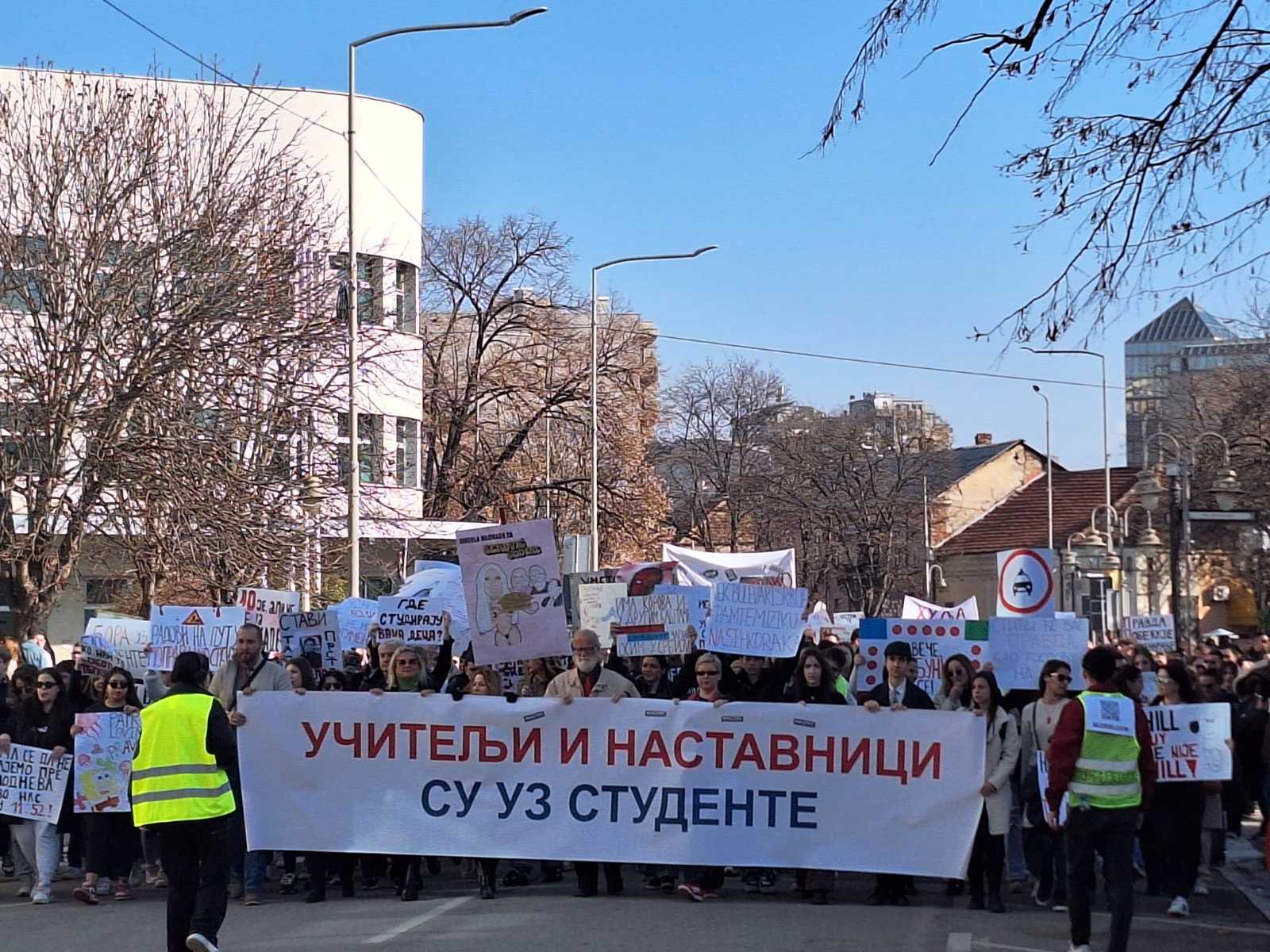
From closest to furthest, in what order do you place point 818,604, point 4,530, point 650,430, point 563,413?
point 4,530 < point 818,604 < point 563,413 < point 650,430

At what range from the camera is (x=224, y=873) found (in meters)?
9.71

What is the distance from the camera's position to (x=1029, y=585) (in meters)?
18.0

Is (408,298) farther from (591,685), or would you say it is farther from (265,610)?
(591,685)

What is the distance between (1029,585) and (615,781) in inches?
270

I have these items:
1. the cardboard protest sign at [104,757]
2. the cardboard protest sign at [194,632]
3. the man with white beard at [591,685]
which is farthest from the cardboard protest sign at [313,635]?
the man with white beard at [591,685]

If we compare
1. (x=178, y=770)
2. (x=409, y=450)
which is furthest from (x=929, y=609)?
(x=409, y=450)

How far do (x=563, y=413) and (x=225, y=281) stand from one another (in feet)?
72.2

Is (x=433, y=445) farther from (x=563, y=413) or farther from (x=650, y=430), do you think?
(x=650, y=430)

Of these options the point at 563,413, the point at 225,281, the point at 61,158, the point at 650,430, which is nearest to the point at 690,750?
the point at 225,281

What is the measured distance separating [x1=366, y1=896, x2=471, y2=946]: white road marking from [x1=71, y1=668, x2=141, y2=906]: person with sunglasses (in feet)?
8.14

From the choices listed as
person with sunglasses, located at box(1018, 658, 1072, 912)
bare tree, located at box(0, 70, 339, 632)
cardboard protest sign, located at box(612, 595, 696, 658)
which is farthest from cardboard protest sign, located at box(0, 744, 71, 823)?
bare tree, located at box(0, 70, 339, 632)

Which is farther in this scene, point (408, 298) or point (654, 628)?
point (408, 298)

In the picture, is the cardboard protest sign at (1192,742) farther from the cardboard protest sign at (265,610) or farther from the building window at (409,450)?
the building window at (409,450)

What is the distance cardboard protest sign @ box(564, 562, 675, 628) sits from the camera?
18828mm
